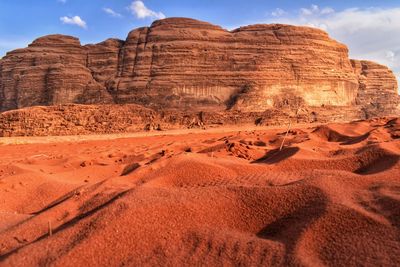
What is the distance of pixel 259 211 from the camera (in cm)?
217

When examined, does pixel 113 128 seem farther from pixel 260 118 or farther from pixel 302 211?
pixel 302 211

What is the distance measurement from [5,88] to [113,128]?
21085 mm

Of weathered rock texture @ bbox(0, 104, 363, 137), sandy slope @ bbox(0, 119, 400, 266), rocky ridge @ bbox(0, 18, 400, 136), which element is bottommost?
weathered rock texture @ bbox(0, 104, 363, 137)

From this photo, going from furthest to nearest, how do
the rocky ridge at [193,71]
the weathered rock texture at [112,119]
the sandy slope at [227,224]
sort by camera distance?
the rocky ridge at [193,71] → the weathered rock texture at [112,119] → the sandy slope at [227,224]

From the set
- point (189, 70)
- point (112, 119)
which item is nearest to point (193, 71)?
point (189, 70)

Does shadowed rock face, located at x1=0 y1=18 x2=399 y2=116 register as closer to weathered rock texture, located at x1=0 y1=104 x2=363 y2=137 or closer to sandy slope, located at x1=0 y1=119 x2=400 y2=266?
weathered rock texture, located at x1=0 y1=104 x2=363 y2=137

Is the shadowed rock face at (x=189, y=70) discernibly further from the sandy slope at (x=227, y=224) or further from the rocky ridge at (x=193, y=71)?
the sandy slope at (x=227, y=224)

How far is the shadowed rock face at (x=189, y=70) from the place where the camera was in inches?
1268

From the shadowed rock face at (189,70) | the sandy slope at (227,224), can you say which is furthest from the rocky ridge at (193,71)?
the sandy slope at (227,224)

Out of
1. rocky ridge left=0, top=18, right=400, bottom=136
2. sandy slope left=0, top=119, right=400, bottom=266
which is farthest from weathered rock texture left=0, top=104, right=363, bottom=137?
sandy slope left=0, top=119, right=400, bottom=266

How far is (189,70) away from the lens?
3281 cm

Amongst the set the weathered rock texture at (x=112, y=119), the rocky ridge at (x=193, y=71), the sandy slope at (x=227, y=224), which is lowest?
the weathered rock texture at (x=112, y=119)

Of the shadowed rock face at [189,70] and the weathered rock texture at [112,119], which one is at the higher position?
the shadowed rock face at [189,70]

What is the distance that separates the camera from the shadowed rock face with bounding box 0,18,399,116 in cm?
3222
